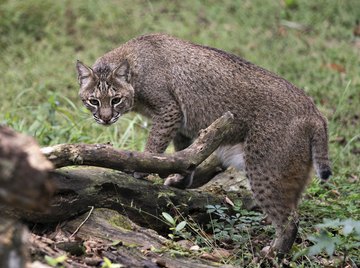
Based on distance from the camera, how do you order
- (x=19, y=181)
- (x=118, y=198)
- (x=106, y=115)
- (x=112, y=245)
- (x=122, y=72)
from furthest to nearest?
(x=122, y=72) → (x=106, y=115) → (x=118, y=198) → (x=112, y=245) → (x=19, y=181)

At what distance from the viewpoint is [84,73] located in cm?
630

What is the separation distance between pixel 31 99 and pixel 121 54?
2787 millimetres

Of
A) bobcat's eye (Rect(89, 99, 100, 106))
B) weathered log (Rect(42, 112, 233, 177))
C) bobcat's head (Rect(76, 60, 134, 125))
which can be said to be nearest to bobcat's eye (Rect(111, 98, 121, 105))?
bobcat's head (Rect(76, 60, 134, 125))

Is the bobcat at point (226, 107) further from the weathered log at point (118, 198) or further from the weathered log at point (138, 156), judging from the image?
the weathered log at point (138, 156)

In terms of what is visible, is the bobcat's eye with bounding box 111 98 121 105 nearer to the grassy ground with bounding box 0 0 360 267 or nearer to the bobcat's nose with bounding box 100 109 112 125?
the bobcat's nose with bounding box 100 109 112 125

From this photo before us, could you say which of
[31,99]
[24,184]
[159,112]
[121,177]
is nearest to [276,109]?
[159,112]

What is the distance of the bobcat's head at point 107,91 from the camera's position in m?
6.21

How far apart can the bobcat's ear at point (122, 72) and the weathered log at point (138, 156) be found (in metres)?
1.29

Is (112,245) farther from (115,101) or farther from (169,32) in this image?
Result: (169,32)

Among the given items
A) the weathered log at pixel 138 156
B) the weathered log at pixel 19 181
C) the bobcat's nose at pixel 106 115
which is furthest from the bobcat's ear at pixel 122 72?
the weathered log at pixel 19 181

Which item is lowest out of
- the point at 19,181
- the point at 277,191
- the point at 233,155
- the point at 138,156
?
the point at 277,191

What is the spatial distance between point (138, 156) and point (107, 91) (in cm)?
133

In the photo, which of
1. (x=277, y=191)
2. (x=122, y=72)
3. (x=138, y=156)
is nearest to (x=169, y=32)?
(x=122, y=72)

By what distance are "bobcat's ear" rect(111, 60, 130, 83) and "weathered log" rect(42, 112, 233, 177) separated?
1.29m
